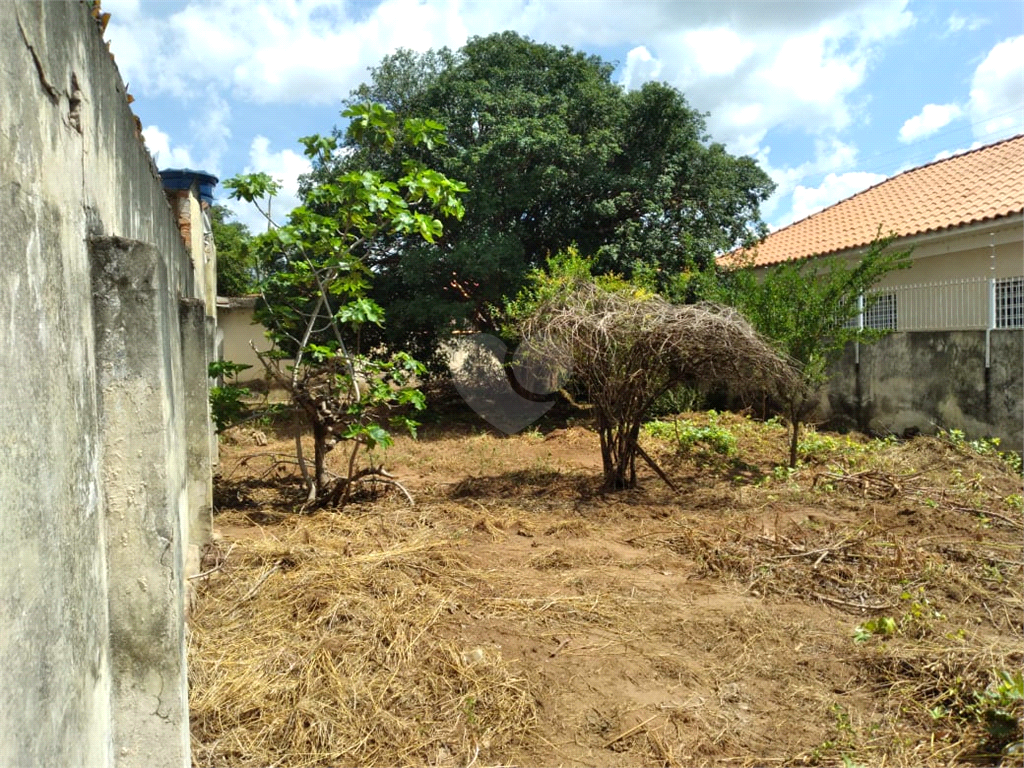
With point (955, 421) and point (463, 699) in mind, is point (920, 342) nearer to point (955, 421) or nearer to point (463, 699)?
point (955, 421)

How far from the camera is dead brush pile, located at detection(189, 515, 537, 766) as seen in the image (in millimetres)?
3248

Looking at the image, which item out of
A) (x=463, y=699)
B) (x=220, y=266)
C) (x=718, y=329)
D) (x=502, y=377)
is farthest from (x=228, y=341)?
(x=463, y=699)

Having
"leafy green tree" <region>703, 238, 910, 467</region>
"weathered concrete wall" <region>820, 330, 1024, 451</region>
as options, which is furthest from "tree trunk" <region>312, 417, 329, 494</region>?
"weathered concrete wall" <region>820, 330, 1024, 451</region>

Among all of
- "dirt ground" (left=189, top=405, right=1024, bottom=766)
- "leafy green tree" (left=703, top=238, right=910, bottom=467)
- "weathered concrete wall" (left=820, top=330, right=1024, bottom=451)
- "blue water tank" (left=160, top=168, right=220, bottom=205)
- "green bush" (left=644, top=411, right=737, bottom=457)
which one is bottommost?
"dirt ground" (left=189, top=405, right=1024, bottom=766)

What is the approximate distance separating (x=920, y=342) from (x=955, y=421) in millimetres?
1218

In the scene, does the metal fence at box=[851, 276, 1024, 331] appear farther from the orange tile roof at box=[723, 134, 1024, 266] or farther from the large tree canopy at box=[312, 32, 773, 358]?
the large tree canopy at box=[312, 32, 773, 358]

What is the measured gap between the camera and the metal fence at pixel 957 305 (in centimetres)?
1013

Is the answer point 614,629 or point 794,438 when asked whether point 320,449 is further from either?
point 794,438

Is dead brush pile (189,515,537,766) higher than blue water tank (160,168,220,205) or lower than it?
lower

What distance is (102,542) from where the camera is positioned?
248 cm

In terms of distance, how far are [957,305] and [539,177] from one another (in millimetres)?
6383

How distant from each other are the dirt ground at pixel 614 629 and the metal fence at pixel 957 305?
3.38 meters

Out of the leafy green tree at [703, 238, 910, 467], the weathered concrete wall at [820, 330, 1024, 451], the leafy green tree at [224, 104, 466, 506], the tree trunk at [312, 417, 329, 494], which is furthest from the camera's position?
the weathered concrete wall at [820, 330, 1024, 451]

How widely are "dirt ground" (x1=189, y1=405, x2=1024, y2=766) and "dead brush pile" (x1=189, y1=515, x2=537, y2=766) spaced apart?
0.04 feet
